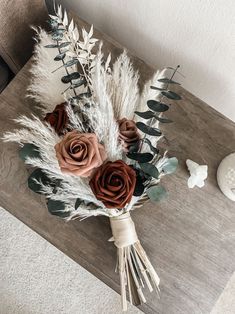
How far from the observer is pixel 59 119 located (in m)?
0.73

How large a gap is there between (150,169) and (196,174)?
0.19 metres

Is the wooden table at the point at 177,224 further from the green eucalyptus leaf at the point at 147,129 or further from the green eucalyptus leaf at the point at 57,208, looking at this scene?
the green eucalyptus leaf at the point at 147,129

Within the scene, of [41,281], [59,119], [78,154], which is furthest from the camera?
[41,281]

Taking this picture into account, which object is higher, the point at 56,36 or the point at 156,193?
the point at 56,36

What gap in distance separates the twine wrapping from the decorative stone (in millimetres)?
234

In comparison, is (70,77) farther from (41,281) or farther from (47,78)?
(41,281)

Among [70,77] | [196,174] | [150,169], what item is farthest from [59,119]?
[196,174]

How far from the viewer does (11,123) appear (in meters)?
0.93

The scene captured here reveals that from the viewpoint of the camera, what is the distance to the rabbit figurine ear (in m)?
0.87

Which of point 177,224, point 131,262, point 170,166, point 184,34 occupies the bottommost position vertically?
point 131,262

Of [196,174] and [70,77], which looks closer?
Result: [70,77]

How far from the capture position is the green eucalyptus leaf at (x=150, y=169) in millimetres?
729

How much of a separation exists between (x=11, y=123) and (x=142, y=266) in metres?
0.47

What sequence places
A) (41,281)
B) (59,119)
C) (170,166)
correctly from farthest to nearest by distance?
(41,281) → (170,166) → (59,119)
